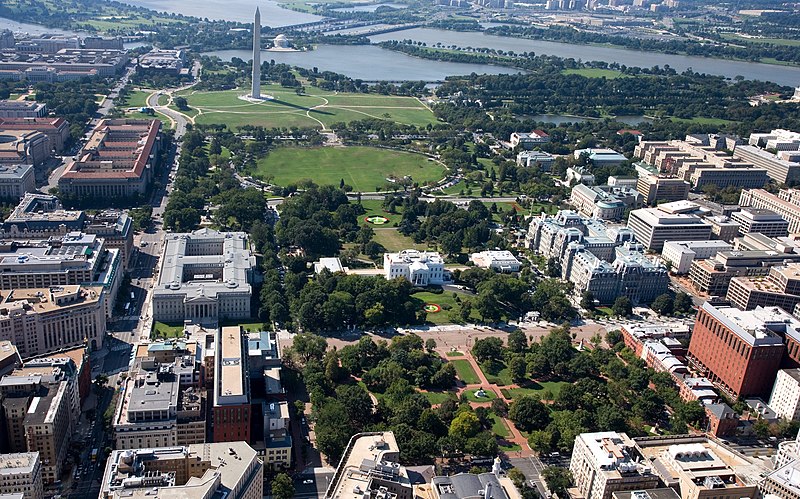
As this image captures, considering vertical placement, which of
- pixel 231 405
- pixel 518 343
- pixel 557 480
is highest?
pixel 231 405

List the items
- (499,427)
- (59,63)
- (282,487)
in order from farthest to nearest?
(59,63) < (499,427) < (282,487)

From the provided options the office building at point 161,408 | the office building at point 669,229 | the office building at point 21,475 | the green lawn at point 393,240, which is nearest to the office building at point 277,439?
the office building at point 161,408

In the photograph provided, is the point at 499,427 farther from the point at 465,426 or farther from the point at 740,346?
the point at 740,346

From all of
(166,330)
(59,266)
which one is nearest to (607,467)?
(166,330)

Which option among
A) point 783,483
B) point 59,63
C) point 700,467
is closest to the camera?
point 783,483

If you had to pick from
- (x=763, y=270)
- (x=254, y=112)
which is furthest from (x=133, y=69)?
(x=763, y=270)

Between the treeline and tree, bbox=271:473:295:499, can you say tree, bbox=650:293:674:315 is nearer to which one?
the treeline

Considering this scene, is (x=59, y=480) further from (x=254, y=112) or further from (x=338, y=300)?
(x=254, y=112)
